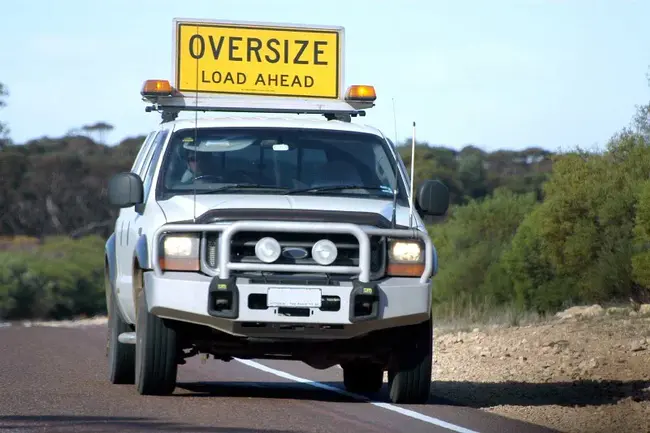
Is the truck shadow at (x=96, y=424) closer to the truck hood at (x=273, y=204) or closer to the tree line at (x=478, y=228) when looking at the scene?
the truck hood at (x=273, y=204)

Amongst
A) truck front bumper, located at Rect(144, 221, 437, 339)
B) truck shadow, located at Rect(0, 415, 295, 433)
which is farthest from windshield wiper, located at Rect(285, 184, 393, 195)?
truck shadow, located at Rect(0, 415, 295, 433)

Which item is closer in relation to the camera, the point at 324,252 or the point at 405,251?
the point at 324,252

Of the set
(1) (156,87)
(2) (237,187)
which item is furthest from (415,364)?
(1) (156,87)

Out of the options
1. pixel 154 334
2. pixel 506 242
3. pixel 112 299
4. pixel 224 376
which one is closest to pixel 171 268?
pixel 154 334

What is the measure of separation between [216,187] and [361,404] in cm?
194

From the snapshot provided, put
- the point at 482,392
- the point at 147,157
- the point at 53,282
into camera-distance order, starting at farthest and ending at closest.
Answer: the point at 53,282
the point at 482,392
the point at 147,157

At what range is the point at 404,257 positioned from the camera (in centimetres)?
1012

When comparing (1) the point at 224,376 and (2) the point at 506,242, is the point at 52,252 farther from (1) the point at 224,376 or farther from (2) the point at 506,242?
(1) the point at 224,376

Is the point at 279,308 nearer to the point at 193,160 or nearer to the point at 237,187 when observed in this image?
the point at 237,187

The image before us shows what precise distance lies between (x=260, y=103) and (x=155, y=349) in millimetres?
3204

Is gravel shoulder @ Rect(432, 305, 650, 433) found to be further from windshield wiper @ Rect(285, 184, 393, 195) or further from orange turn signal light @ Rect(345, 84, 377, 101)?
orange turn signal light @ Rect(345, 84, 377, 101)

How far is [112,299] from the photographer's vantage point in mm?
12289

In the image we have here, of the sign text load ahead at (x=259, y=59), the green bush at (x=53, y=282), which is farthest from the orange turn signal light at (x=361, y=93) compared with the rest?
the green bush at (x=53, y=282)

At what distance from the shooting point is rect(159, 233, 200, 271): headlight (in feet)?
32.7
